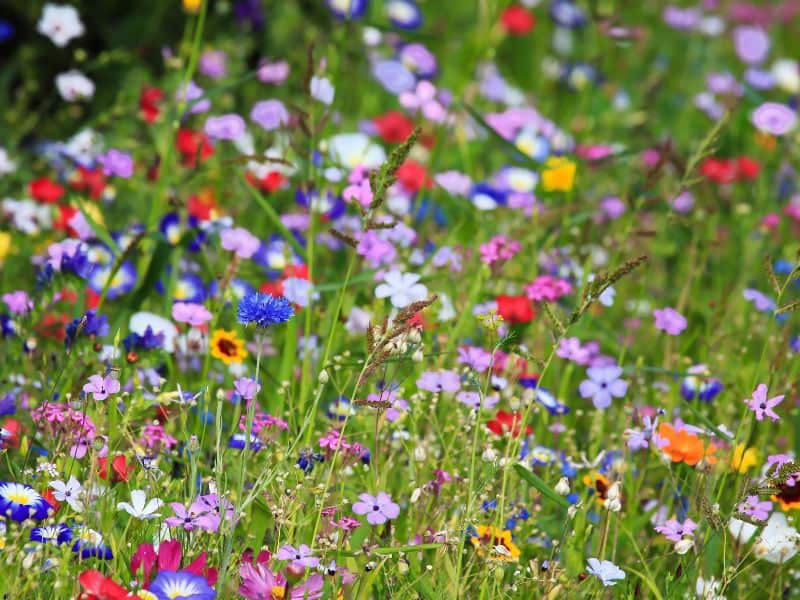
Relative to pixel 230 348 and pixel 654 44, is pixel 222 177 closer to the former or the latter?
pixel 230 348

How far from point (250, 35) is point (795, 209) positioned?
1.95 metres

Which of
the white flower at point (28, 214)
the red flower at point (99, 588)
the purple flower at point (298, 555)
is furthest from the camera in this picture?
the white flower at point (28, 214)

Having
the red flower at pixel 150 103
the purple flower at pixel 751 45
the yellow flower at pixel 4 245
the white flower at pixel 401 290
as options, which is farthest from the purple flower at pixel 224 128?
the purple flower at pixel 751 45

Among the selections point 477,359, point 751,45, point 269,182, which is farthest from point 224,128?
point 751,45

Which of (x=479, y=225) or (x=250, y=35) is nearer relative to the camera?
(x=479, y=225)

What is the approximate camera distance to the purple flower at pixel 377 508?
5.35 feet

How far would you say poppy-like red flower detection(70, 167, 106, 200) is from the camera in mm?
2947

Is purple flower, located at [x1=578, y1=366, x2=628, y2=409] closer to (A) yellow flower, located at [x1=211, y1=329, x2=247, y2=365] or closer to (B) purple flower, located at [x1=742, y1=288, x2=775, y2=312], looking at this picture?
(B) purple flower, located at [x1=742, y1=288, x2=775, y2=312]

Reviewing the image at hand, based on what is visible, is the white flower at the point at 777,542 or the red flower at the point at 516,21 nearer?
the white flower at the point at 777,542

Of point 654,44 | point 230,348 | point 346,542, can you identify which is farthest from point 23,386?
point 654,44

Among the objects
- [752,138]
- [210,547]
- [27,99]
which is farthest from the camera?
[752,138]

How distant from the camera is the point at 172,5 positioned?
3762 mm

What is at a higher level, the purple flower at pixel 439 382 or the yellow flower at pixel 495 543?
the purple flower at pixel 439 382

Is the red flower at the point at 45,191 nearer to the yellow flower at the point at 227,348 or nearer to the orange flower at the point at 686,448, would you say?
the yellow flower at the point at 227,348
